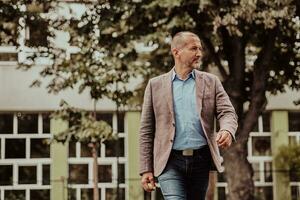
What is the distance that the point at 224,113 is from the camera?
518cm

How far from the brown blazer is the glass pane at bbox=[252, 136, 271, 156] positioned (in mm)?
21021

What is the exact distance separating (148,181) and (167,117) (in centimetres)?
49

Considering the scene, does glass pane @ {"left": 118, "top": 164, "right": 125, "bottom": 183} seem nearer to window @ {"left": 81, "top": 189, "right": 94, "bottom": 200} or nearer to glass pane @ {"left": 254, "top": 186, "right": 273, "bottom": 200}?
window @ {"left": 81, "top": 189, "right": 94, "bottom": 200}

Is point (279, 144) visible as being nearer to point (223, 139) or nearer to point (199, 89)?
point (199, 89)

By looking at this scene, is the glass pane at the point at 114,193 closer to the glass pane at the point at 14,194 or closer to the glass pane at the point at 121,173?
the glass pane at the point at 121,173

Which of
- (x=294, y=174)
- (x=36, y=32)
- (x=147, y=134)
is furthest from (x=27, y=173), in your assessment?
(x=147, y=134)

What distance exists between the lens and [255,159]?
2589 cm

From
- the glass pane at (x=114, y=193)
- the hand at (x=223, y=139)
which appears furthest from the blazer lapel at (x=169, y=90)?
the glass pane at (x=114, y=193)

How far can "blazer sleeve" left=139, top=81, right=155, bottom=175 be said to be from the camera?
5316 mm

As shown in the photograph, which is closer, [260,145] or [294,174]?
[294,174]

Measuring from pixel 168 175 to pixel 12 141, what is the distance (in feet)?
65.6

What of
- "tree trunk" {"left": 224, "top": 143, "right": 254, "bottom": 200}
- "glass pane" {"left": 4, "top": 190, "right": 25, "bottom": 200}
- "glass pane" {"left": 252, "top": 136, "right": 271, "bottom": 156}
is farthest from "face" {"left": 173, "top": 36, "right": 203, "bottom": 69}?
"glass pane" {"left": 252, "top": 136, "right": 271, "bottom": 156}

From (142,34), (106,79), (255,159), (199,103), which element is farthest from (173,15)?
(255,159)

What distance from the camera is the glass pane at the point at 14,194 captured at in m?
23.4
